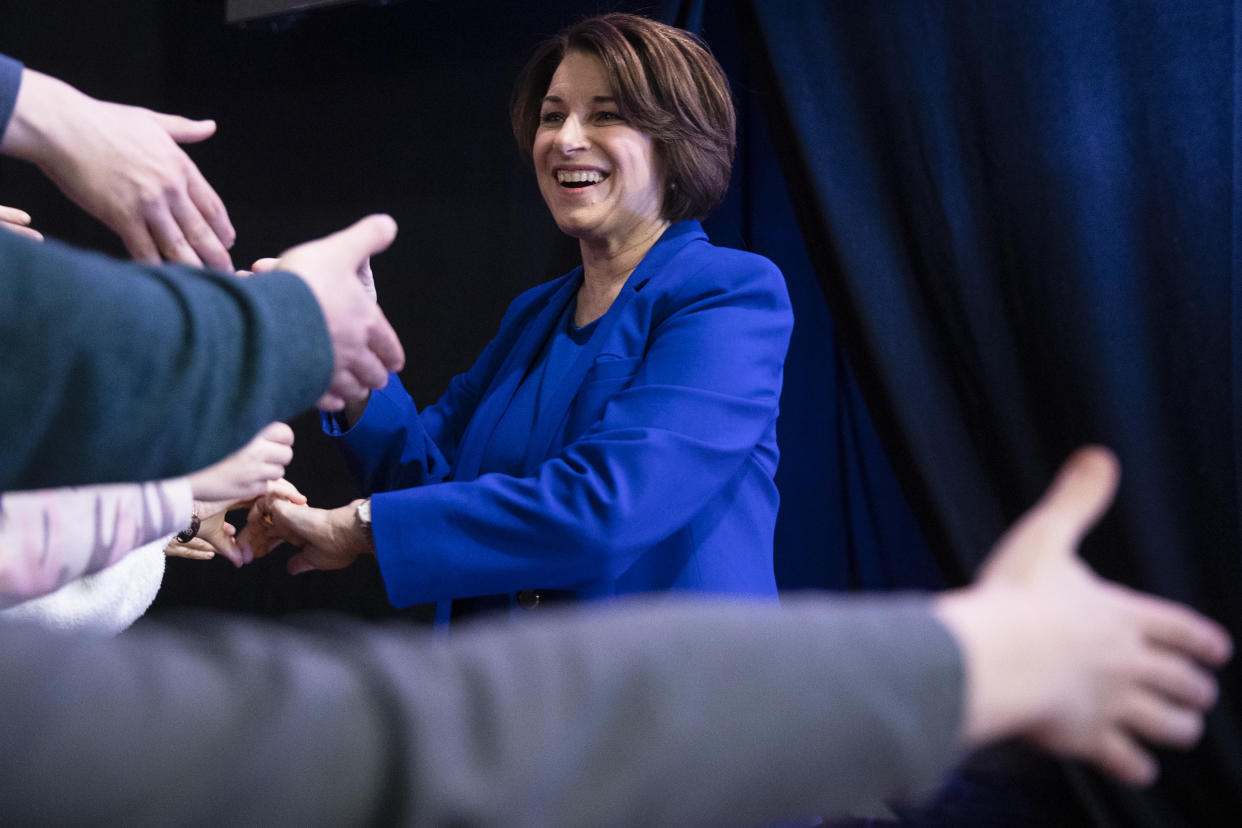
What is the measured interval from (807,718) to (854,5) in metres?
2.39

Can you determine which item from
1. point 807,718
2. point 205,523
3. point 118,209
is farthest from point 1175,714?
point 205,523

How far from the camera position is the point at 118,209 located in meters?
0.87

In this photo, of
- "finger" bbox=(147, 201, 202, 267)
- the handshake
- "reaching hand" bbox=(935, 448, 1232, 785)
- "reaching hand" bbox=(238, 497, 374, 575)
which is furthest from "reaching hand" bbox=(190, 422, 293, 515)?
"reaching hand" bbox=(935, 448, 1232, 785)

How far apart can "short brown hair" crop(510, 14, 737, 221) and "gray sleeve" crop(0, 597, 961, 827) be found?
1.24 m

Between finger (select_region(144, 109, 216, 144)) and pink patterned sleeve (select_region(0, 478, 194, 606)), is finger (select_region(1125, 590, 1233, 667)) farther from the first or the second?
finger (select_region(144, 109, 216, 144))

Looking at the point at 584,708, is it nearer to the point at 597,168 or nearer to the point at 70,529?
the point at 70,529

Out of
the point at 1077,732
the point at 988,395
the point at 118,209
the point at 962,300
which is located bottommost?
the point at 988,395

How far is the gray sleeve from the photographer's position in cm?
32

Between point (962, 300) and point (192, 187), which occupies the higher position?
point (192, 187)

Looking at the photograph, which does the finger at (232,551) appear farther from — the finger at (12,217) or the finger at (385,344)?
the finger at (385,344)

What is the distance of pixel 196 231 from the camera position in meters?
0.94

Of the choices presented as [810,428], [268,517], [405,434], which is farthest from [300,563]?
[810,428]

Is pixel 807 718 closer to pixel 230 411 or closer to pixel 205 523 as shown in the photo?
pixel 230 411

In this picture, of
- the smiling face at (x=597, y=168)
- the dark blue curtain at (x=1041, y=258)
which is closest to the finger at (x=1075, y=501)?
the smiling face at (x=597, y=168)
